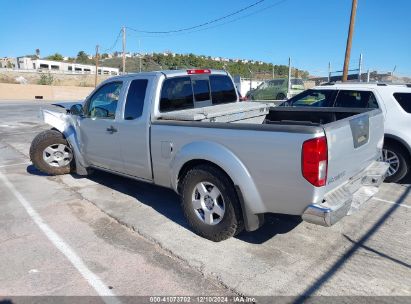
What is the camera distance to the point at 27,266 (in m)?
3.54

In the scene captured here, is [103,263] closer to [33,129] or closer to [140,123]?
[140,123]

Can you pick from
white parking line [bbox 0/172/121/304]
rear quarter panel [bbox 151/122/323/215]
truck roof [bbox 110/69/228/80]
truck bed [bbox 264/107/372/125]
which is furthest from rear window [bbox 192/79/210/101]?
white parking line [bbox 0/172/121/304]

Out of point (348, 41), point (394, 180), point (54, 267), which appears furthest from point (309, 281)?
point (348, 41)

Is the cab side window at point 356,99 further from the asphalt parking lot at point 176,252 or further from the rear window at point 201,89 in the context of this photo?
the rear window at point 201,89

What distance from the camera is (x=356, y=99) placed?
6.21 meters

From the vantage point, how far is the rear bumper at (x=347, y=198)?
311 centimetres

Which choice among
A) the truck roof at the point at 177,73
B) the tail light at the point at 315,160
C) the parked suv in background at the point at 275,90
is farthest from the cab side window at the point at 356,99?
the parked suv in background at the point at 275,90

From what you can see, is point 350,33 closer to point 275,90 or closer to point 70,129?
point 275,90

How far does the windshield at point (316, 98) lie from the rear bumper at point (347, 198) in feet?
8.09

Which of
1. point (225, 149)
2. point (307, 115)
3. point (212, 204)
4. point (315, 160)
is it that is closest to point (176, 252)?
point (212, 204)

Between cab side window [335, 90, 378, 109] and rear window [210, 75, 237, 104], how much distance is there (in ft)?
Result: 6.74

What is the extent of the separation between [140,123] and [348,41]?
13.6 meters

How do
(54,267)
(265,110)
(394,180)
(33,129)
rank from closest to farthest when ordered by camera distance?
(54,267)
(265,110)
(394,180)
(33,129)

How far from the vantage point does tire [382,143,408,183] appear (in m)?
5.79
